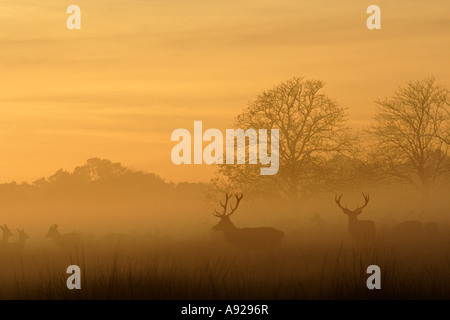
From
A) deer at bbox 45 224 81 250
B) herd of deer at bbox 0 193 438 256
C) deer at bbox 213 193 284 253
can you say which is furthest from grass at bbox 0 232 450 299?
deer at bbox 45 224 81 250

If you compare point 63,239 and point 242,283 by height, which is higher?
point 63,239

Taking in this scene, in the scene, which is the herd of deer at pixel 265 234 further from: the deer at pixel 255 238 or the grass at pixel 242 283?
the grass at pixel 242 283

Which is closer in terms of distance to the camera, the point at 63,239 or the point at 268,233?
the point at 268,233

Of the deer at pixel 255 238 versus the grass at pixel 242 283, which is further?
the deer at pixel 255 238

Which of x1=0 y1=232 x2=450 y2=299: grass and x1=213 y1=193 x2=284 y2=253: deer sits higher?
x1=213 y1=193 x2=284 y2=253: deer

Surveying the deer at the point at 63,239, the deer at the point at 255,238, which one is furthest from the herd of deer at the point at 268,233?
the deer at the point at 63,239

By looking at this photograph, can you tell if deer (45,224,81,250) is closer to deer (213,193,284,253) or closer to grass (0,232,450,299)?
deer (213,193,284,253)

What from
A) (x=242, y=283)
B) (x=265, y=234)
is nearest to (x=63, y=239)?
(x=265, y=234)

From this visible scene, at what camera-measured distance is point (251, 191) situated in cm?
3500

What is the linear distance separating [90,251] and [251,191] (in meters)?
15.5

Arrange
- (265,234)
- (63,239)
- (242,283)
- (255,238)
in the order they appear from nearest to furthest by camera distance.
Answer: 1. (242,283)
2. (255,238)
3. (265,234)
4. (63,239)

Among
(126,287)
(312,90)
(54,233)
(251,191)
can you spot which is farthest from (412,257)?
(312,90)

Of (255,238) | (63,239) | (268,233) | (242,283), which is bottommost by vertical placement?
(242,283)

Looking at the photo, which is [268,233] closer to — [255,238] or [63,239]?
[255,238]
